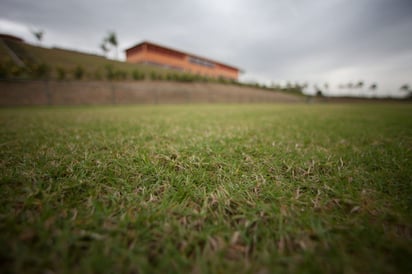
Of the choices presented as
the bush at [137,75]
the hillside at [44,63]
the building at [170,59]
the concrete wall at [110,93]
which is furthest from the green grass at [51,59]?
the building at [170,59]

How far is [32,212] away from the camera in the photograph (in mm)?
701

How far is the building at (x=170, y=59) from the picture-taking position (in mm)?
30016

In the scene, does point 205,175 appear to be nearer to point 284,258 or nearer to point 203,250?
point 203,250

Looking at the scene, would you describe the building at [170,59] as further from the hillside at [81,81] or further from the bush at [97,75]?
the bush at [97,75]

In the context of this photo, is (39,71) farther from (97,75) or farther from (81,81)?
(97,75)

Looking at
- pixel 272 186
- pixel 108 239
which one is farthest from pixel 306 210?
pixel 108 239

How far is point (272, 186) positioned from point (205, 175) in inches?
17.4

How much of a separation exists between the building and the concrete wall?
13.6 m

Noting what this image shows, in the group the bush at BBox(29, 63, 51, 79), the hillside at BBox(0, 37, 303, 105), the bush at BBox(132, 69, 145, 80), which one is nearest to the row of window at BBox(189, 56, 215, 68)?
the hillside at BBox(0, 37, 303, 105)

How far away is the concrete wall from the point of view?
11359 millimetres

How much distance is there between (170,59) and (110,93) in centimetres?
2202

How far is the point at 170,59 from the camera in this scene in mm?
32906

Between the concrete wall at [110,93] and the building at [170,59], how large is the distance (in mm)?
13577

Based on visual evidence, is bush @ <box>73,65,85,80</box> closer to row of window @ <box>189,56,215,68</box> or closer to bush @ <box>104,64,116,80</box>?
bush @ <box>104,64,116,80</box>
